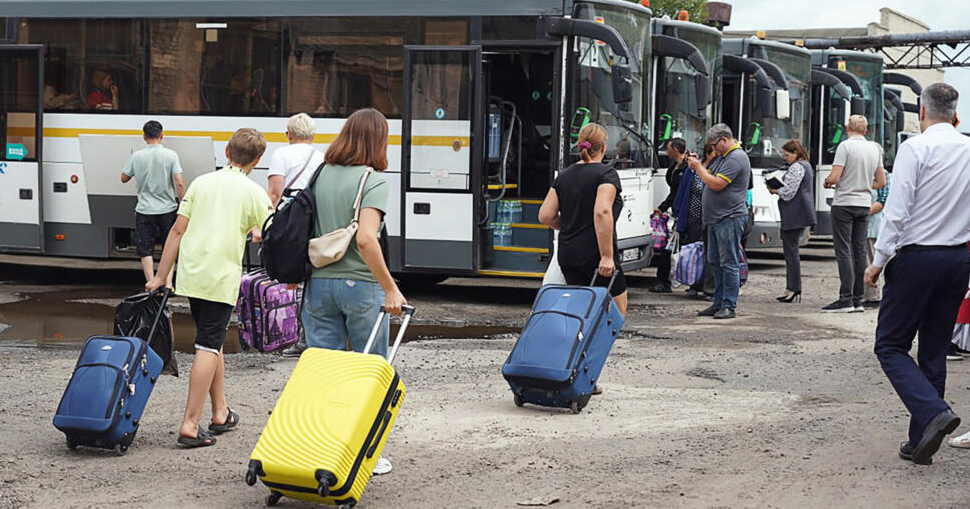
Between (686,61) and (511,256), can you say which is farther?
(686,61)

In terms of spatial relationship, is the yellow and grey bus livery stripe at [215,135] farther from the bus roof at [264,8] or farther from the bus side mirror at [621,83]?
the bus side mirror at [621,83]

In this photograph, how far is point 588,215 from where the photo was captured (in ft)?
27.8

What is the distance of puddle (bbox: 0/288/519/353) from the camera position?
36.1ft

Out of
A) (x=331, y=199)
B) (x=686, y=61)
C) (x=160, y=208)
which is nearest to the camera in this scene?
(x=331, y=199)

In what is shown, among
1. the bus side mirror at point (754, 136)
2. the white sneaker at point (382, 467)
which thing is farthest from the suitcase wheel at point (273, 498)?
the bus side mirror at point (754, 136)

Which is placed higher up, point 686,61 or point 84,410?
point 686,61

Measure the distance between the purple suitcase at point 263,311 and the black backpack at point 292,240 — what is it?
9.11 feet

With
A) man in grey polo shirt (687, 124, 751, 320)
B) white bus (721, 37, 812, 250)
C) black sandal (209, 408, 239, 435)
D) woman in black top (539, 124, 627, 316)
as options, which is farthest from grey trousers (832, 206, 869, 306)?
black sandal (209, 408, 239, 435)

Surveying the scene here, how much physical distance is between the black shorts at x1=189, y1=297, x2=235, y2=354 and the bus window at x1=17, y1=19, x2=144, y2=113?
8.31 meters

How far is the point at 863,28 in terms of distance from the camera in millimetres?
60781

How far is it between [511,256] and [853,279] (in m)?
3.54

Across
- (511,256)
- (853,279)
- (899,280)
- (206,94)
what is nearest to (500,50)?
(511,256)

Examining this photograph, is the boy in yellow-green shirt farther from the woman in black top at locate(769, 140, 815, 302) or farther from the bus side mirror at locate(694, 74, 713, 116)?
the bus side mirror at locate(694, 74, 713, 116)

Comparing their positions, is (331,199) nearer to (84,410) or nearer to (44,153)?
(84,410)
